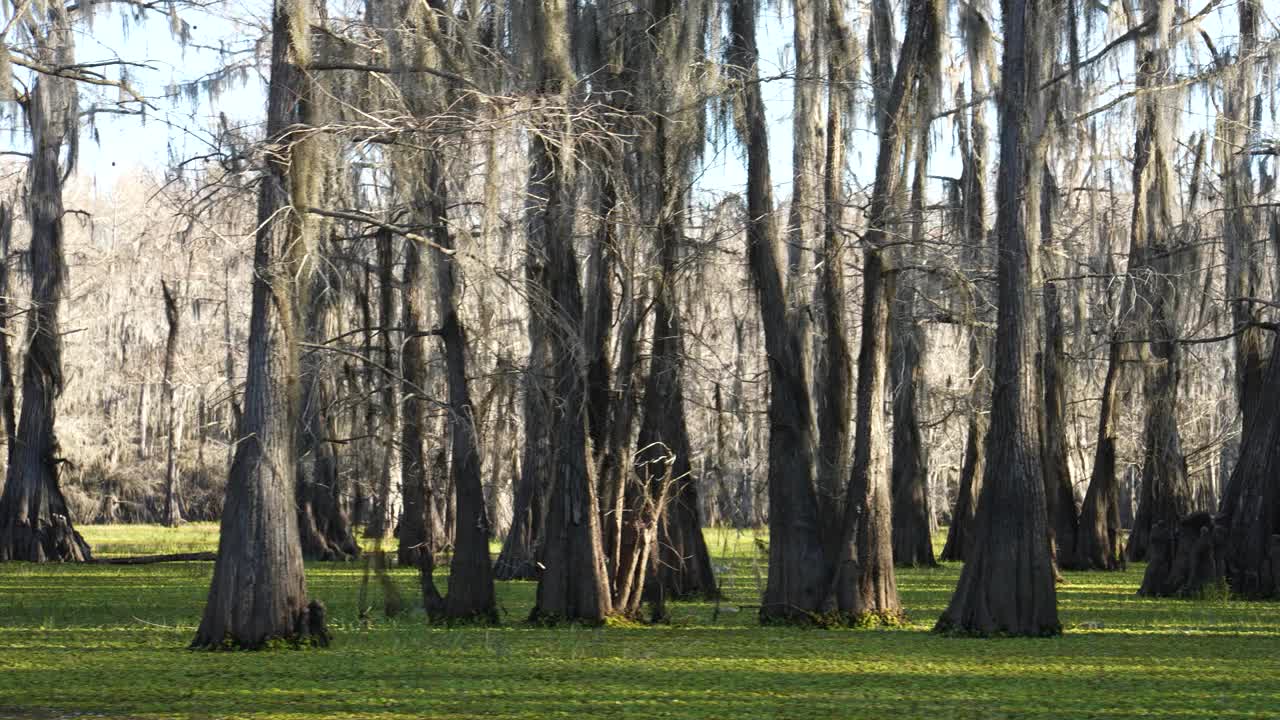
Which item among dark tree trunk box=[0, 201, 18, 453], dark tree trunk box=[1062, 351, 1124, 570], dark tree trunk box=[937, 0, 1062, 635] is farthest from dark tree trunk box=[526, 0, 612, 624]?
dark tree trunk box=[0, 201, 18, 453]

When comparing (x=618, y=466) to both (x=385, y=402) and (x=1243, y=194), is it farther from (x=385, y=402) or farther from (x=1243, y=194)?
(x=1243, y=194)

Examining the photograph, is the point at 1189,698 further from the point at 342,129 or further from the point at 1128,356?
the point at 1128,356

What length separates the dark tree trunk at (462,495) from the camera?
14.0 metres

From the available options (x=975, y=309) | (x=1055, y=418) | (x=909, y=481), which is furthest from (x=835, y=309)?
(x=909, y=481)

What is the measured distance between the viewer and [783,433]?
14367 millimetres

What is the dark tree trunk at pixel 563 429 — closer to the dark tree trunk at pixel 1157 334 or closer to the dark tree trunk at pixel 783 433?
the dark tree trunk at pixel 783 433

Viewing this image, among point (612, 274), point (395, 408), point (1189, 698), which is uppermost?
point (612, 274)

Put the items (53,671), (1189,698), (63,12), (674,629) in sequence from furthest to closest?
(63,12) < (674,629) < (53,671) < (1189,698)

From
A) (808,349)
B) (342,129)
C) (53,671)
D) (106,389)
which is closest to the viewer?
(53,671)

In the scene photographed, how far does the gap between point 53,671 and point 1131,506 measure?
3862cm

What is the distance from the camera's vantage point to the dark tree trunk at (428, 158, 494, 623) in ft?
45.8

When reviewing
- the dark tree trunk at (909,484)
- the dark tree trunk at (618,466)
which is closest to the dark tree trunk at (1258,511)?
the dark tree trunk at (909,484)

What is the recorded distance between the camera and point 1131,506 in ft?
146

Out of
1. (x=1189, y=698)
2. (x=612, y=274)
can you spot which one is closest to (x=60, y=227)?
(x=612, y=274)
